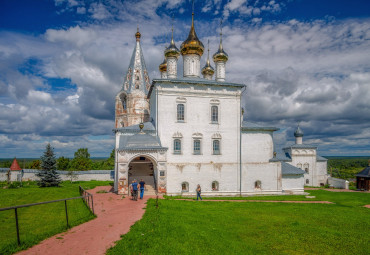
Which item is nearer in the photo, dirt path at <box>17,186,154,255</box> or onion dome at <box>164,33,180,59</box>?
dirt path at <box>17,186,154,255</box>

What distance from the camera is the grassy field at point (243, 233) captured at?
6605mm

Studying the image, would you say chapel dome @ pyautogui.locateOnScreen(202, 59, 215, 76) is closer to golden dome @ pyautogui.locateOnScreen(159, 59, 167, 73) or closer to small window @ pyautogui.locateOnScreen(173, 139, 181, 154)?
golden dome @ pyautogui.locateOnScreen(159, 59, 167, 73)

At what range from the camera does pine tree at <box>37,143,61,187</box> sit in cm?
2145

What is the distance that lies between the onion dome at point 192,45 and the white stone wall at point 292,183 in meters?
13.7

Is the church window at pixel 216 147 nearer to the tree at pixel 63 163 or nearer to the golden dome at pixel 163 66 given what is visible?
the golden dome at pixel 163 66

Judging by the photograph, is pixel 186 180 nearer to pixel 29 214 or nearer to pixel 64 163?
pixel 29 214

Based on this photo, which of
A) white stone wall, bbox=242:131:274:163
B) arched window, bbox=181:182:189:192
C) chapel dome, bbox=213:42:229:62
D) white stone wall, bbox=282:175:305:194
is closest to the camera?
arched window, bbox=181:182:189:192

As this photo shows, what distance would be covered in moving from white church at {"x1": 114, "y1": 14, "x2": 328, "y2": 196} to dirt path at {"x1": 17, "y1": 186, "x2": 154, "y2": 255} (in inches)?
268

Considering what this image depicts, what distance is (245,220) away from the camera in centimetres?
996

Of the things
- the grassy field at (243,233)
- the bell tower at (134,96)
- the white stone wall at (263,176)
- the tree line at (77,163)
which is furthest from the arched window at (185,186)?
the tree line at (77,163)

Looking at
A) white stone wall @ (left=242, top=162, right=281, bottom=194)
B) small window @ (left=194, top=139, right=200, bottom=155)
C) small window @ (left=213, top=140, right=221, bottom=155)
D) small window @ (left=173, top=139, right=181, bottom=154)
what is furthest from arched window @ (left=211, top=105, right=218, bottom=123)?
white stone wall @ (left=242, top=162, right=281, bottom=194)

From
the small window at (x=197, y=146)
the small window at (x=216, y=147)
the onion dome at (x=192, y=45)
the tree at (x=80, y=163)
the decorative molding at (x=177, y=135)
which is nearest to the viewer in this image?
the decorative molding at (x=177, y=135)

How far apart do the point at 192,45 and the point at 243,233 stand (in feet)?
56.3

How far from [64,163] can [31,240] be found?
1470 inches
